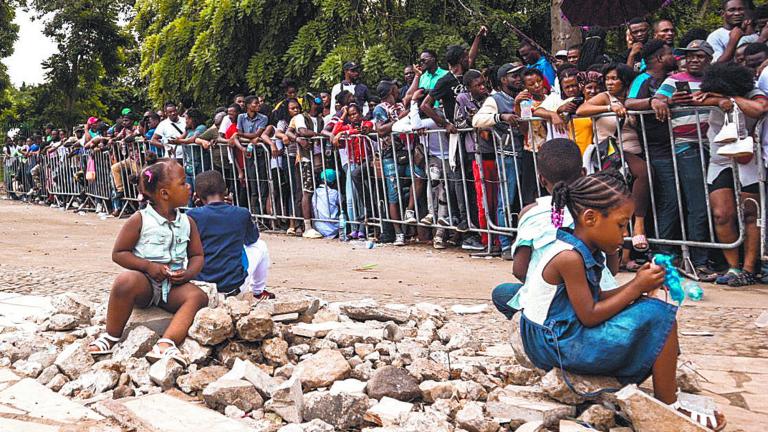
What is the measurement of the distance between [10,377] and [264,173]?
301 inches

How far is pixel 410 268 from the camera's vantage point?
26.1ft

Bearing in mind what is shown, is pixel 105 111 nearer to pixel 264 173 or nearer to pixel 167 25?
pixel 167 25

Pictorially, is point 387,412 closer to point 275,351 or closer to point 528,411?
point 528,411

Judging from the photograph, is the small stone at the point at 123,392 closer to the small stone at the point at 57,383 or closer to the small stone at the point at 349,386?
the small stone at the point at 57,383

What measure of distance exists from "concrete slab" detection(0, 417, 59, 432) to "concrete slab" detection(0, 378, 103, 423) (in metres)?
0.08

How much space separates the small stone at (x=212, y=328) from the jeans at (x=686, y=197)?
4.16 m

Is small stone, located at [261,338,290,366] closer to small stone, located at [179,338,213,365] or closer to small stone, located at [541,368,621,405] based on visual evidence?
small stone, located at [179,338,213,365]

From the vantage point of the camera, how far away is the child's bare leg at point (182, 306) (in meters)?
4.46

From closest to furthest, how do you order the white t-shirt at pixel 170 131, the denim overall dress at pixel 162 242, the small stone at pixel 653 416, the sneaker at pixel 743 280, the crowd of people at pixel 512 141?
the small stone at pixel 653 416, the denim overall dress at pixel 162 242, the sneaker at pixel 743 280, the crowd of people at pixel 512 141, the white t-shirt at pixel 170 131

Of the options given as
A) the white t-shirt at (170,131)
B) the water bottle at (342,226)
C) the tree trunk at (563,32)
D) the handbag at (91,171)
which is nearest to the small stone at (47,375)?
the water bottle at (342,226)

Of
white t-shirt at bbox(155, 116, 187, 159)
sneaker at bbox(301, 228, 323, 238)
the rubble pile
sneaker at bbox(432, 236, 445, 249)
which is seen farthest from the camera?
white t-shirt at bbox(155, 116, 187, 159)

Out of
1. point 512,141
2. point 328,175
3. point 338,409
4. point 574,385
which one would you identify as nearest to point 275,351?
point 338,409

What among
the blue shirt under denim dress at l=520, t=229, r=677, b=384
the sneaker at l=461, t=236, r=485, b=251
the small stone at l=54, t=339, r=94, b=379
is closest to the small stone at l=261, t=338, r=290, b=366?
the small stone at l=54, t=339, r=94, b=379

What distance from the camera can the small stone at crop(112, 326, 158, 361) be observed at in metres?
4.24
